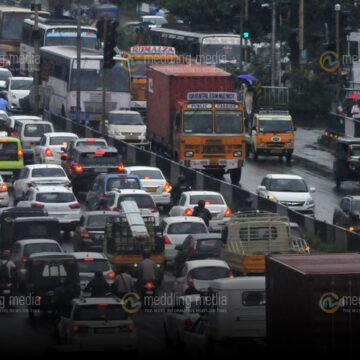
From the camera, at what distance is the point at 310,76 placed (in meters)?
Answer: 73.4

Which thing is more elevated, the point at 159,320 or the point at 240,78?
the point at 240,78

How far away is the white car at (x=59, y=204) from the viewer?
130 ft

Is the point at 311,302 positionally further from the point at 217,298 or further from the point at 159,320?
the point at 159,320

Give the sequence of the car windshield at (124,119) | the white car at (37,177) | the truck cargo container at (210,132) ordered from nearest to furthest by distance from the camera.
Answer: the white car at (37,177)
the truck cargo container at (210,132)
the car windshield at (124,119)

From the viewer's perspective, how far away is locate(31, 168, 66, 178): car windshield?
44.2m

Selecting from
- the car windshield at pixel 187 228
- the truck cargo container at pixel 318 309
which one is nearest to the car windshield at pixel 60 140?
the car windshield at pixel 187 228

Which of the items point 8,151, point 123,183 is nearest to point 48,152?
point 8,151

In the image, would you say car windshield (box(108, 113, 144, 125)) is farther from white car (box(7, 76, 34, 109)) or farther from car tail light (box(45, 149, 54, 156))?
white car (box(7, 76, 34, 109))

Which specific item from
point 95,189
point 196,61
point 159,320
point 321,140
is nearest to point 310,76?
point 196,61

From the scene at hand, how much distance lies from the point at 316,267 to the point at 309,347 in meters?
1.40

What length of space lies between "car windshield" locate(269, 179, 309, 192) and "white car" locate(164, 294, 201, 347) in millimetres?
18162

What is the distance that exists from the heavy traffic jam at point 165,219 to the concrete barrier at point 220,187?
7cm

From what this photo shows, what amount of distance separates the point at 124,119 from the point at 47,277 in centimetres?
2907

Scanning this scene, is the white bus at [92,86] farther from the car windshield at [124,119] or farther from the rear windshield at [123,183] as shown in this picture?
the rear windshield at [123,183]
